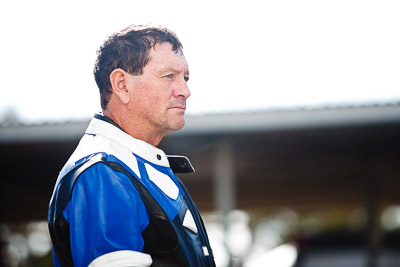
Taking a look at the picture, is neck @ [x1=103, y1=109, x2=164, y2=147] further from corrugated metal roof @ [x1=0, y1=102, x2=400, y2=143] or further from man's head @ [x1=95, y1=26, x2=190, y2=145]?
corrugated metal roof @ [x1=0, y1=102, x2=400, y2=143]

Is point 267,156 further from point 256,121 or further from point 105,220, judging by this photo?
point 105,220

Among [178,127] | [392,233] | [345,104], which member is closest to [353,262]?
[392,233]

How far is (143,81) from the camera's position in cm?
168

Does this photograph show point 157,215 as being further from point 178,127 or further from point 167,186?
point 178,127

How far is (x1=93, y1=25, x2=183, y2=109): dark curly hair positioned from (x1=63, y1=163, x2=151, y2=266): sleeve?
0.32m

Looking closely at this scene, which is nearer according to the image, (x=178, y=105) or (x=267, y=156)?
(x=178, y=105)

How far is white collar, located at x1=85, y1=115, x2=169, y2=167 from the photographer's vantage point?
65.6 inches

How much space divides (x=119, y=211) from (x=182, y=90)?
0.46m

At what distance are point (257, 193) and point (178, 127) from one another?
10585 mm

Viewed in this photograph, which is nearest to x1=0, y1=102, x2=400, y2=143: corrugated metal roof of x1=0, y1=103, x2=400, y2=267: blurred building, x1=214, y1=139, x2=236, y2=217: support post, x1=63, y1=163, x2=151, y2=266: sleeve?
x1=0, y1=103, x2=400, y2=267: blurred building

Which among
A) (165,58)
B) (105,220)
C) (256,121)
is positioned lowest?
(256,121)

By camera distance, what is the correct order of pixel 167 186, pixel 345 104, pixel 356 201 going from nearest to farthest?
pixel 167 186 < pixel 345 104 < pixel 356 201

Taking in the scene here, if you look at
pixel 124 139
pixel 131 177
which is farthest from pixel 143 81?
pixel 131 177

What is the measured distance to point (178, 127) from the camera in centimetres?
174
